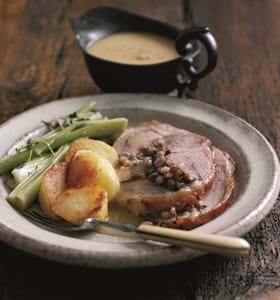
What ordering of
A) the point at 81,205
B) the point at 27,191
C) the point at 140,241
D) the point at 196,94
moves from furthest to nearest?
the point at 196,94 < the point at 27,191 < the point at 81,205 < the point at 140,241

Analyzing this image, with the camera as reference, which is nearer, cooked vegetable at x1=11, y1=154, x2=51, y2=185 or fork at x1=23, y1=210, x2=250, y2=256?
fork at x1=23, y1=210, x2=250, y2=256

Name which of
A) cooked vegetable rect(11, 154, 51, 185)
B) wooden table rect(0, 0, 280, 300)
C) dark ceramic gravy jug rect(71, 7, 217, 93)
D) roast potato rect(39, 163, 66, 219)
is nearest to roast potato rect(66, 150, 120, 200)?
roast potato rect(39, 163, 66, 219)

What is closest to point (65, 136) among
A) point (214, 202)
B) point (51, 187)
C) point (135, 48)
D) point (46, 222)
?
point (51, 187)

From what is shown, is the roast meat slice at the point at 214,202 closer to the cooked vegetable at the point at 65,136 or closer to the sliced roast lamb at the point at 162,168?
the sliced roast lamb at the point at 162,168

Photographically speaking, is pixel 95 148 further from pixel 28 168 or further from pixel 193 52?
pixel 193 52

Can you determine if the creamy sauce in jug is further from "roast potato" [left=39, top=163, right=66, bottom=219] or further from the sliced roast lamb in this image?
"roast potato" [left=39, top=163, right=66, bottom=219]

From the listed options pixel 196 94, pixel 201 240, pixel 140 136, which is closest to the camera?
pixel 201 240
